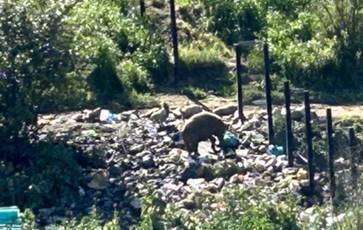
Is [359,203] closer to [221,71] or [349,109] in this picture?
[349,109]

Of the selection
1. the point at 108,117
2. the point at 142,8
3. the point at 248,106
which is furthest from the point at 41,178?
the point at 142,8

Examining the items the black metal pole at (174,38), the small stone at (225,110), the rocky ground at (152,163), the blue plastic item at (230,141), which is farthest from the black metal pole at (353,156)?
the black metal pole at (174,38)

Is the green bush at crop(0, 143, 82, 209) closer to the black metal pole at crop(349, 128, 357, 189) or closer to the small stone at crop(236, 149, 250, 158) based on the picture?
the small stone at crop(236, 149, 250, 158)

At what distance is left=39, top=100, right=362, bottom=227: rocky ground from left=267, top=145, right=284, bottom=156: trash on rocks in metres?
0.04

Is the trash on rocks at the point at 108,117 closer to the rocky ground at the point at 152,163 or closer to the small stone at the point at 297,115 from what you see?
the rocky ground at the point at 152,163

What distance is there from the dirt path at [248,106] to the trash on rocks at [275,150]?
177 cm

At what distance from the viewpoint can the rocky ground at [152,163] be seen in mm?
17719

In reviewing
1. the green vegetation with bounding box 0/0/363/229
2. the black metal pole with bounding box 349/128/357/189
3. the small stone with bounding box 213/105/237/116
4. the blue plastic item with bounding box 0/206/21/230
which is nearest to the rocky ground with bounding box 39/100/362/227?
the small stone with bounding box 213/105/237/116

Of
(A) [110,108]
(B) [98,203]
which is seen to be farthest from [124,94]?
(B) [98,203]

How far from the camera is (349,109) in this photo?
70.8 feet

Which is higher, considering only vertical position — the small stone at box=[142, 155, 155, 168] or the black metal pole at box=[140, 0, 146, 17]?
the black metal pole at box=[140, 0, 146, 17]

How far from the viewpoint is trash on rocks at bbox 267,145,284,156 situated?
19125 millimetres

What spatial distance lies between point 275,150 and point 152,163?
1435mm

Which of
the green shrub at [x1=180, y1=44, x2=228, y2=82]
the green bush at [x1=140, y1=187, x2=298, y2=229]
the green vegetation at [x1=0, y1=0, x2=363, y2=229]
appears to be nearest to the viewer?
the green bush at [x1=140, y1=187, x2=298, y2=229]
